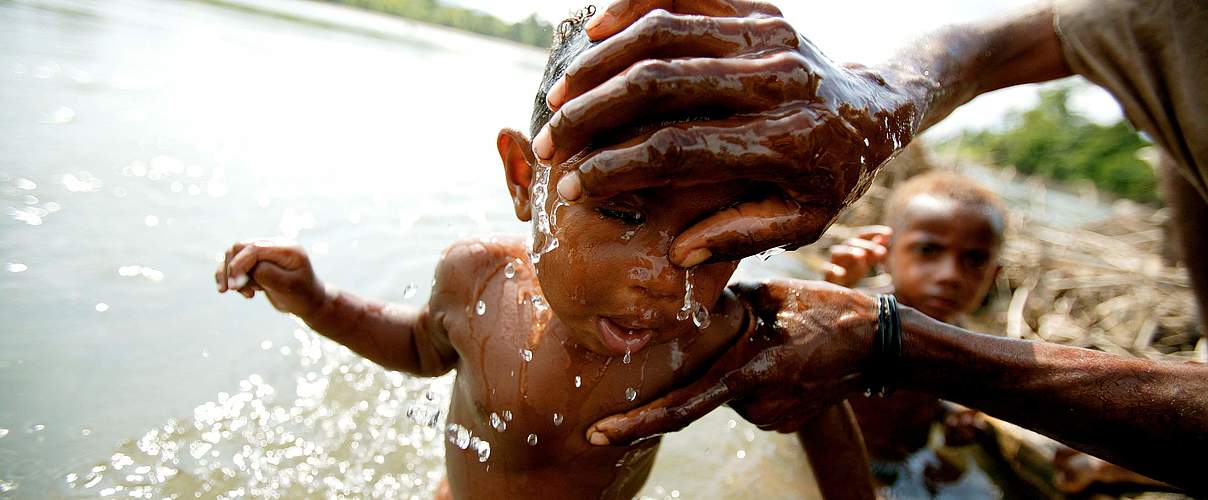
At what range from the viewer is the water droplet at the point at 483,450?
1.96 metres

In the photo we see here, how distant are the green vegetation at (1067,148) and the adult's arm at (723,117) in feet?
98.6

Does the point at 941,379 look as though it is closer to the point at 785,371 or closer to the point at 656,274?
the point at 785,371

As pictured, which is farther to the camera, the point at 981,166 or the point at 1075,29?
the point at 981,166

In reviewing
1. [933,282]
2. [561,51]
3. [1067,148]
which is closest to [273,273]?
[561,51]

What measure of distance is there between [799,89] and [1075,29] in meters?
1.94

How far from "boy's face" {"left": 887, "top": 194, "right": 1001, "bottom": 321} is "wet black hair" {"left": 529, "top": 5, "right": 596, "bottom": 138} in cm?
278

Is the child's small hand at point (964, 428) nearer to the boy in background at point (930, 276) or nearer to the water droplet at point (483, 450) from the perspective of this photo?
the boy in background at point (930, 276)

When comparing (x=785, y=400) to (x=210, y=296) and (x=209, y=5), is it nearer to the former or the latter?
(x=210, y=296)

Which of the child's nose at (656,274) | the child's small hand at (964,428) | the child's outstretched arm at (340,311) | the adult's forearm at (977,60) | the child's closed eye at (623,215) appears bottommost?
the child's small hand at (964,428)

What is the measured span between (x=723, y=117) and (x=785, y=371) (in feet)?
2.61

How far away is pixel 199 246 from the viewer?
3.73 meters

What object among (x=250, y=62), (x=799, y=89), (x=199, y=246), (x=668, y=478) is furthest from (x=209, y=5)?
(x=799, y=89)

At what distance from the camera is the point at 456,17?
42375 millimetres

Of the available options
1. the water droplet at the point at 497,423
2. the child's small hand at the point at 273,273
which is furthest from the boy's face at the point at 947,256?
the child's small hand at the point at 273,273
